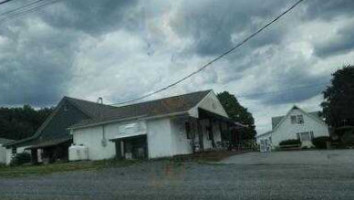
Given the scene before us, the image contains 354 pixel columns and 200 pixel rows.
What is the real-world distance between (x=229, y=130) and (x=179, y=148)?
12.6m

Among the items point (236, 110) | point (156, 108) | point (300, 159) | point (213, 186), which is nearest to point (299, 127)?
point (236, 110)

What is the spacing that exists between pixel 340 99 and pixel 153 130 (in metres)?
42.6

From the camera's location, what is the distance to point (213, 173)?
74.3 feet

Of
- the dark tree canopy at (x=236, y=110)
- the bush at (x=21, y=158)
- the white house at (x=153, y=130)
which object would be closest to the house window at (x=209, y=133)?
the white house at (x=153, y=130)

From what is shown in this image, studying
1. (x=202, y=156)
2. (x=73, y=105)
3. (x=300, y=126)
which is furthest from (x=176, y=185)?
(x=300, y=126)

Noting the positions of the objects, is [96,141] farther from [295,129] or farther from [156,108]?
[295,129]

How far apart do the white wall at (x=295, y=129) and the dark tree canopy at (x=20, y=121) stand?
51775 mm

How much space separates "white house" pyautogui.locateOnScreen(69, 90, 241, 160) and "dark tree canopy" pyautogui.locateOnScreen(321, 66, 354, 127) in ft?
99.8

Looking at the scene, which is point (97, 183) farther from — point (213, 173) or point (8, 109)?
point (8, 109)

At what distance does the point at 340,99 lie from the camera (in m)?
74.2

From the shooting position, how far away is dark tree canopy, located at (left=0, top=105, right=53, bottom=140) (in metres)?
102

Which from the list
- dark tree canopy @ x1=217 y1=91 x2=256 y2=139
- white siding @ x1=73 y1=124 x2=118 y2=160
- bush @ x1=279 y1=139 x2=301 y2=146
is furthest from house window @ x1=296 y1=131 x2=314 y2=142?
white siding @ x1=73 y1=124 x2=118 y2=160

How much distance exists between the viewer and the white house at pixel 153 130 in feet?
127

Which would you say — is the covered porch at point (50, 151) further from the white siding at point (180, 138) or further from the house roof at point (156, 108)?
the white siding at point (180, 138)
